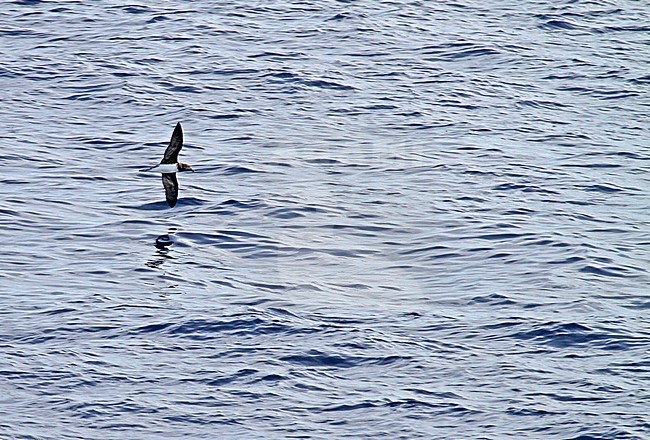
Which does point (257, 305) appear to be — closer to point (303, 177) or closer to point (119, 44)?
point (303, 177)

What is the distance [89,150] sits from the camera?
106 ft

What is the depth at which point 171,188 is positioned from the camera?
85.4ft

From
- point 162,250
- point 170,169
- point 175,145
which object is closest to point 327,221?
point 162,250

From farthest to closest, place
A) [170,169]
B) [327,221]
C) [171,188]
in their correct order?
[327,221] → [171,188] → [170,169]

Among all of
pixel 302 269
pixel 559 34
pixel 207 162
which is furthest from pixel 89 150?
pixel 559 34

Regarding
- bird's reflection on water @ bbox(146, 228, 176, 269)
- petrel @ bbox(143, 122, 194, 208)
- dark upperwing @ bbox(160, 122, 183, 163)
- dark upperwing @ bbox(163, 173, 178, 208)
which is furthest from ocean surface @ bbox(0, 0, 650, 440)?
dark upperwing @ bbox(160, 122, 183, 163)

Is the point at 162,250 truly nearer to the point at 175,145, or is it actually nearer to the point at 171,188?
the point at 171,188

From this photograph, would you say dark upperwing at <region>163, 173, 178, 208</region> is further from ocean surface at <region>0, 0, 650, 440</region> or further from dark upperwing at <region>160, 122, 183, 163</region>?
ocean surface at <region>0, 0, 650, 440</region>

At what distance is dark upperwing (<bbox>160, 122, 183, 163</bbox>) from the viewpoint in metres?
24.9

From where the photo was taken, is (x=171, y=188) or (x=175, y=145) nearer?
(x=175, y=145)

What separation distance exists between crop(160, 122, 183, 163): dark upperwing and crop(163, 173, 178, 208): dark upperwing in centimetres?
36

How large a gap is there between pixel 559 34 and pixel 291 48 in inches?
327

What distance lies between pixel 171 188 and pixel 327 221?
147 inches

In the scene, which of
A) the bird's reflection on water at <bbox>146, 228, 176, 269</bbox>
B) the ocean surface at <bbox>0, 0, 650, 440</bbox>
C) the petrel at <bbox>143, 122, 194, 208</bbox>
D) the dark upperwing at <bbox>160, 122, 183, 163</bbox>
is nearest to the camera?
the ocean surface at <bbox>0, 0, 650, 440</bbox>
